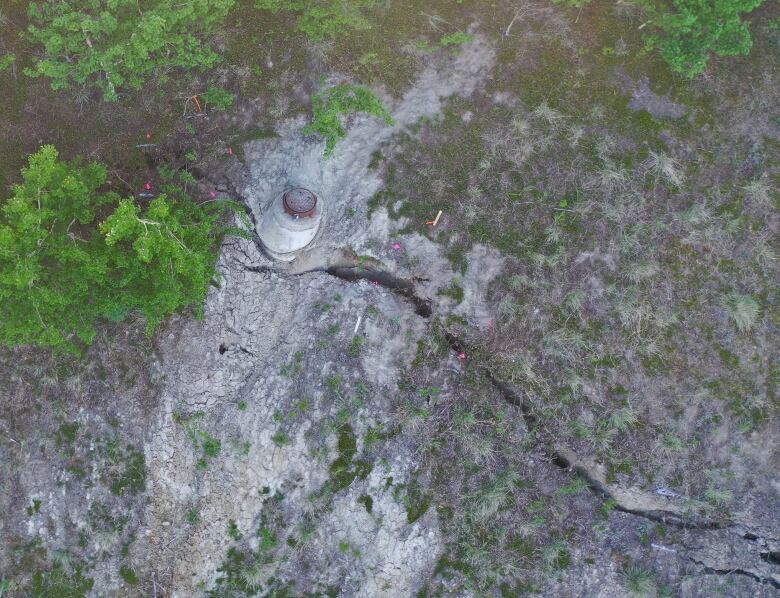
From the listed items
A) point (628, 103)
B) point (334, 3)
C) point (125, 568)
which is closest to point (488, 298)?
point (628, 103)

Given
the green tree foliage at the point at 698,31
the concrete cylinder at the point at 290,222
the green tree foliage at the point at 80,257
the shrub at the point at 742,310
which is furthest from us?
the concrete cylinder at the point at 290,222

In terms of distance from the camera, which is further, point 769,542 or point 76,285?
point 769,542

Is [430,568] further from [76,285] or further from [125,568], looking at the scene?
[76,285]

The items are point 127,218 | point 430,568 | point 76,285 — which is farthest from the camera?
point 430,568

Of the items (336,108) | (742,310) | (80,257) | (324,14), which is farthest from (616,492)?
(324,14)

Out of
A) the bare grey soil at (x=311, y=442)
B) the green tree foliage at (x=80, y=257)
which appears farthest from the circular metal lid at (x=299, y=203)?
the green tree foliage at (x=80, y=257)

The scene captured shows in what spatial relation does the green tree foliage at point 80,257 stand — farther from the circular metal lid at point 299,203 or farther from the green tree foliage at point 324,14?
the green tree foliage at point 324,14
